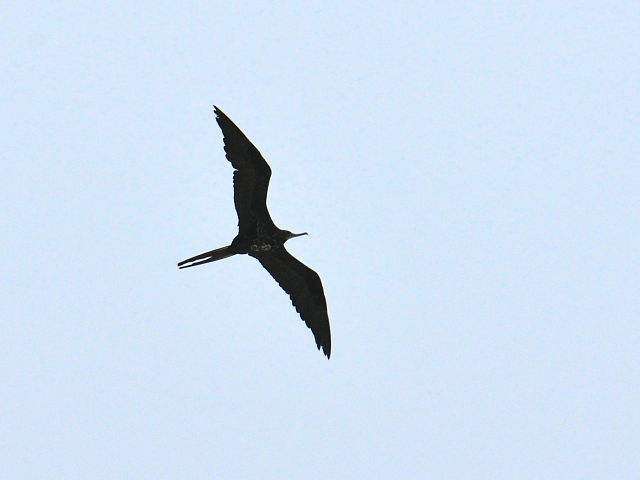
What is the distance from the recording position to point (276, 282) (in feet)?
63.3

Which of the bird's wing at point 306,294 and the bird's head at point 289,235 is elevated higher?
the bird's head at point 289,235

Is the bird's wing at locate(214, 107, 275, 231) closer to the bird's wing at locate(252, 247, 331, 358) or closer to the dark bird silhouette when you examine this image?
the dark bird silhouette

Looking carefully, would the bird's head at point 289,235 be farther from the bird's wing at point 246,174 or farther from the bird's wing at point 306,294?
the bird's wing at point 306,294

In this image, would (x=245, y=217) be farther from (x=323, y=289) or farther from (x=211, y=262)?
(x=323, y=289)

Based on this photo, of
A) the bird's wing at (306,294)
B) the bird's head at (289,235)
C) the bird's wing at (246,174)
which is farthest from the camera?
the bird's wing at (306,294)

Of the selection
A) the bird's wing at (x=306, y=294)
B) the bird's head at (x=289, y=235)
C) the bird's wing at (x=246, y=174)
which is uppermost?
the bird's wing at (x=246, y=174)

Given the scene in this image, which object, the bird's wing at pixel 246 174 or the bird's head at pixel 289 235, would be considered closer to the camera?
the bird's wing at pixel 246 174

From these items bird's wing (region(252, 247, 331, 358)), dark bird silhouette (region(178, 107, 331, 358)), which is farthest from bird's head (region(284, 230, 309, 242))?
bird's wing (region(252, 247, 331, 358))

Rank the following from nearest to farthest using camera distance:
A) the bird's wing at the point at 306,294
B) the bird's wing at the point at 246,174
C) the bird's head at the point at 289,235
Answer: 1. the bird's wing at the point at 246,174
2. the bird's head at the point at 289,235
3. the bird's wing at the point at 306,294

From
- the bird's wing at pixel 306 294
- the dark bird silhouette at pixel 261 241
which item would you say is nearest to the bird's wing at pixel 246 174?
the dark bird silhouette at pixel 261 241

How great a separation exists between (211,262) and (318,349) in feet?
8.80

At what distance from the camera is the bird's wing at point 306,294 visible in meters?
19.0

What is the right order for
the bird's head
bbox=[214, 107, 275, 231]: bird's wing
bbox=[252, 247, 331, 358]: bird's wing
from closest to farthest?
bbox=[214, 107, 275, 231]: bird's wing, the bird's head, bbox=[252, 247, 331, 358]: bird's wing

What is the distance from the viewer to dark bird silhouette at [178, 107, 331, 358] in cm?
1730
